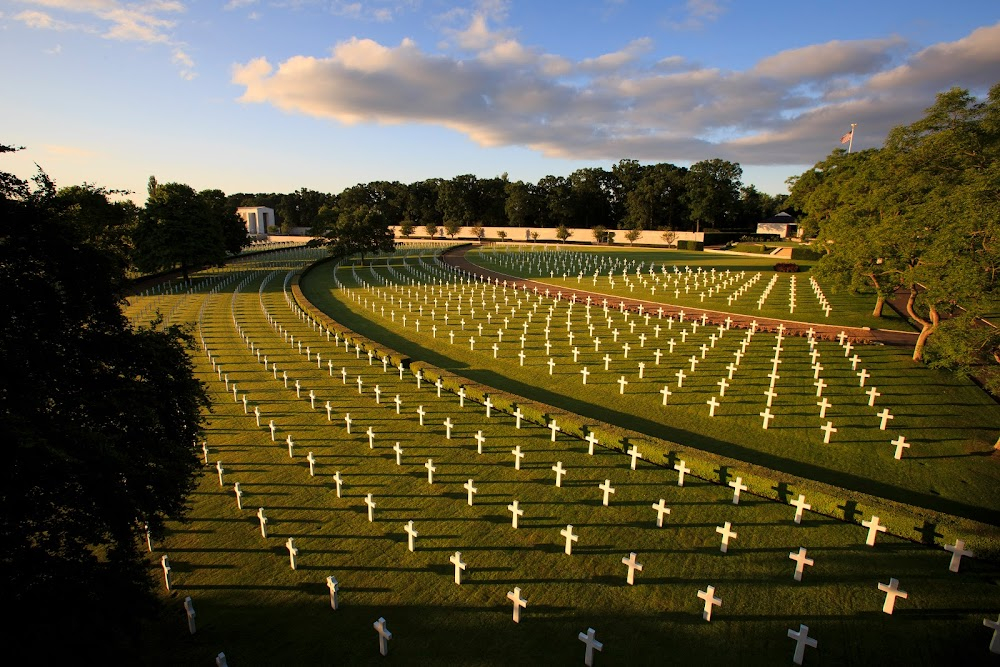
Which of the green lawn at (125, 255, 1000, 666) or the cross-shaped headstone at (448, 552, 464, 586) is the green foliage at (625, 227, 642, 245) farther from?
the cross-shaped headstone at (448, 552, 464, 586)

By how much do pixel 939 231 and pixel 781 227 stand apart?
282 ft

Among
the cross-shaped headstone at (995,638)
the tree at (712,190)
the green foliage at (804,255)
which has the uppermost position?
the tree at (712,190)

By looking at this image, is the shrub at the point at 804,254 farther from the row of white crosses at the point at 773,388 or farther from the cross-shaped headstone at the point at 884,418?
the cross-shaped headstone at the point at 884,418

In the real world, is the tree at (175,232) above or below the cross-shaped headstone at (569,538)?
above

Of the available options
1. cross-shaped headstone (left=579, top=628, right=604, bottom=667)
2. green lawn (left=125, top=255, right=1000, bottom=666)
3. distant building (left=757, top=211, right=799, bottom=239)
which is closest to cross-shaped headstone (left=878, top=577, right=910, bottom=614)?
green lawn (left=125, top=255, right=1000, bottom=666)

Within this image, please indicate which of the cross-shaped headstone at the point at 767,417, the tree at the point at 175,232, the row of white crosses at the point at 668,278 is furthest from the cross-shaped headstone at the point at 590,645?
the tree at the point at 175,232

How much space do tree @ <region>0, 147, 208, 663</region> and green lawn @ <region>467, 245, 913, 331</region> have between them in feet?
93.0

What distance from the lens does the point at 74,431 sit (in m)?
5.85

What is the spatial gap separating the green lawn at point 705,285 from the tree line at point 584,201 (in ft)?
95.9

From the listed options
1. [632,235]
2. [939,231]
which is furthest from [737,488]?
[632,235]

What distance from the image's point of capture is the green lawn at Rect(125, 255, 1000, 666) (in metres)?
6.83

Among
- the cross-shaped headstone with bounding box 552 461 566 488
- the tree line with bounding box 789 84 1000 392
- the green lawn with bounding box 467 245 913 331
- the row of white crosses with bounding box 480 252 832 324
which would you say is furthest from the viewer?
the row of white crosses with bounding box 480 252 832 324

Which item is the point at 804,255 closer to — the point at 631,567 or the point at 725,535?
the point at 725,535

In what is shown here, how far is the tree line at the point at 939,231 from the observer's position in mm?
12938
